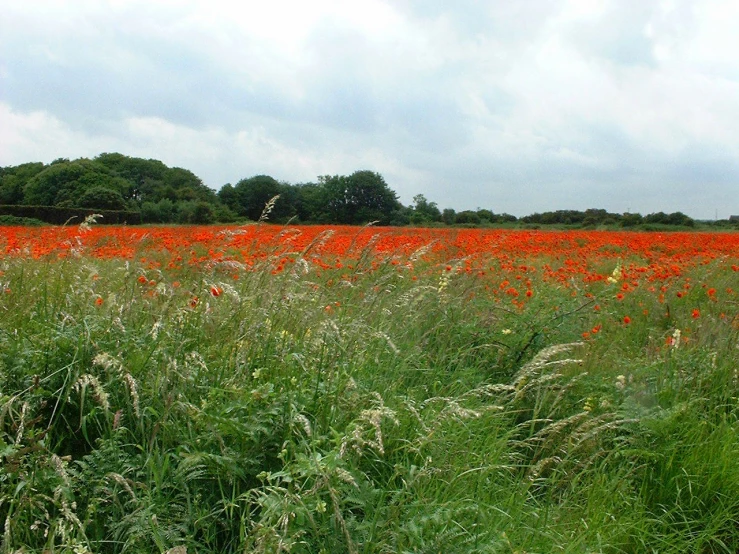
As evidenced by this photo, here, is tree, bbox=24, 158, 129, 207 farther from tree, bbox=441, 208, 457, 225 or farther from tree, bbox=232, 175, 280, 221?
tree, bbox=441, 208, 457, 225

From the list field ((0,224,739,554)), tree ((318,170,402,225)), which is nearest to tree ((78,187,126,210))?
tree ((318,170,402,225))

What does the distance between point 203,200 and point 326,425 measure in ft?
50.2

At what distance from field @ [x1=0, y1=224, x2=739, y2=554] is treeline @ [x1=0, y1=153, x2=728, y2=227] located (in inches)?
457

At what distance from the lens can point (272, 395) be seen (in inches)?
94.3

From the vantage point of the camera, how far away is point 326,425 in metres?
2.41

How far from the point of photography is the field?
199cm

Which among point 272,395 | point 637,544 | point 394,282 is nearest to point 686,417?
point 637,544

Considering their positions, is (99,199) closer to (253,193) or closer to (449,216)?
(253,193)

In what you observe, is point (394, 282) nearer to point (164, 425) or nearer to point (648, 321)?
point (648, 321)

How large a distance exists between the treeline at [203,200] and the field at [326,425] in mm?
11607

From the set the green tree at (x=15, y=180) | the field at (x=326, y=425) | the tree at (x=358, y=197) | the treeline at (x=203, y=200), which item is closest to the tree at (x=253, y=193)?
the treeline at (x=203, y=200)

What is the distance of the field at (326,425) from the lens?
78.4 inches

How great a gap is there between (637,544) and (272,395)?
5.00 feet

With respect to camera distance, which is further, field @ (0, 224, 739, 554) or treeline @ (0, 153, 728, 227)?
treeline @ (0, 153, 728, 227)
